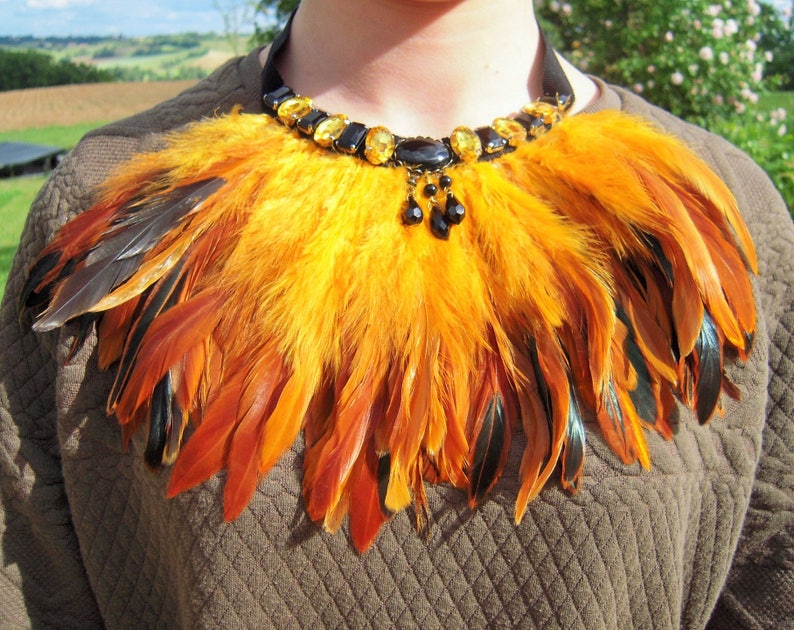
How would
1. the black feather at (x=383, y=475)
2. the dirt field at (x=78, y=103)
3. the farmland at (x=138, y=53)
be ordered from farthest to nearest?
the farmland at (x=138, y=53)
the dirt field at (x=78, y=103)
the black feather at (x=383, y=475)

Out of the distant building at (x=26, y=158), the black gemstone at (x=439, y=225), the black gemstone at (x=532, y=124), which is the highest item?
the black gemstone at (x=532, y=124)

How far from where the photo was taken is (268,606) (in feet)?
2.65

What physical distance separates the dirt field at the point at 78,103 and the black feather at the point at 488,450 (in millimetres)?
9736

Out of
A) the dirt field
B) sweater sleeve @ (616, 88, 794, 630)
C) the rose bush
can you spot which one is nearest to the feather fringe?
sweater sleeve @ (616, 88, 794, 630)

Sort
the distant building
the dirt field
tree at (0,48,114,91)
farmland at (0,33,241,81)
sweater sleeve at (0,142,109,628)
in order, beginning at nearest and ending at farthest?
sweater sleeve at (0,142,109,628)
the distant building
the dirt field
farmland at (0,33,241,81)
tree at (0,48,114,91)

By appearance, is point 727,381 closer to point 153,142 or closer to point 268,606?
point 268,606

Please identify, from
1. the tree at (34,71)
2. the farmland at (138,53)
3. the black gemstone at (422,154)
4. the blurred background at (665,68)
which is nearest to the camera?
the black gemstone at (422,154)

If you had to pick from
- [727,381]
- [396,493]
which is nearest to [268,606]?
[396,493]

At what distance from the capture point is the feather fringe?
75cm

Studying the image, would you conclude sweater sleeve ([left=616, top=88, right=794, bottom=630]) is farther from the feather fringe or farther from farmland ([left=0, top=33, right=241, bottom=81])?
farmland ([left=0, top=33, right=241, bottom=81])

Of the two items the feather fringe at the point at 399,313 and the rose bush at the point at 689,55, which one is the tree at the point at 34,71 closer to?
the rose bush at the point at 689,55

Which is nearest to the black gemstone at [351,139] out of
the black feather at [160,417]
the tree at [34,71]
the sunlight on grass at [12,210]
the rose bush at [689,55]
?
the black feather at [160,417]

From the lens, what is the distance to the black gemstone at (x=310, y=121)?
2.89 feet

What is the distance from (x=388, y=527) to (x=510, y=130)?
513mm
